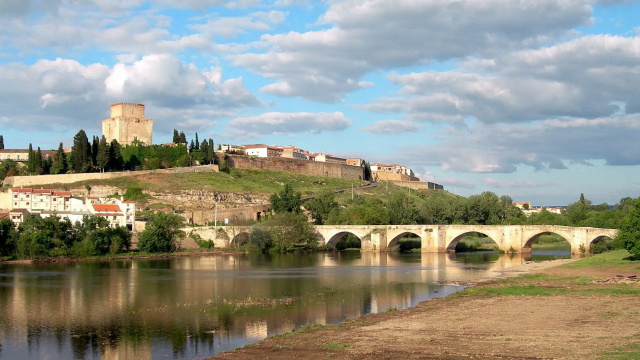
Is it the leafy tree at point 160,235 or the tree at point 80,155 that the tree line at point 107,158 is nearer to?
the tree at point 80,155

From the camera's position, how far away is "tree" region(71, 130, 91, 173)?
73.2 meters

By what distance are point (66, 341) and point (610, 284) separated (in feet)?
64.6

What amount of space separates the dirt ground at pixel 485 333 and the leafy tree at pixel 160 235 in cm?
3345

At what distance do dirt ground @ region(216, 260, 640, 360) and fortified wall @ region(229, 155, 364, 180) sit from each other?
6796 centimetres

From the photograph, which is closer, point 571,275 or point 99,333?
point 99,333

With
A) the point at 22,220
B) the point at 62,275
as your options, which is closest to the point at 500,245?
the point at 62,275

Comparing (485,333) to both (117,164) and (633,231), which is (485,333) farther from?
(117,164)

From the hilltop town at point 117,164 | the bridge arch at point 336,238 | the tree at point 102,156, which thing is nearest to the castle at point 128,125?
the hilltop town at point 117,164

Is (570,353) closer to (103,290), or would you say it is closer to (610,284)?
(610,284)

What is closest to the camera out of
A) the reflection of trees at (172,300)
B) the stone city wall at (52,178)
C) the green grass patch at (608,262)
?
the reflection of trees at (172,300)

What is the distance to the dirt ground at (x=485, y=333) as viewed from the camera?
1494cm

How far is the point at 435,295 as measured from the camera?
27.7 m

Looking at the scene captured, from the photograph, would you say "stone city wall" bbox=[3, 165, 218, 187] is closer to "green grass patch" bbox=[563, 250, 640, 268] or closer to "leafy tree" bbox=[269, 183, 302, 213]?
"leafy tree" bbox=[269, 183, 302, 213]

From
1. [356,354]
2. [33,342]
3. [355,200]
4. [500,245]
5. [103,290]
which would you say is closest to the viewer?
[356,354]
